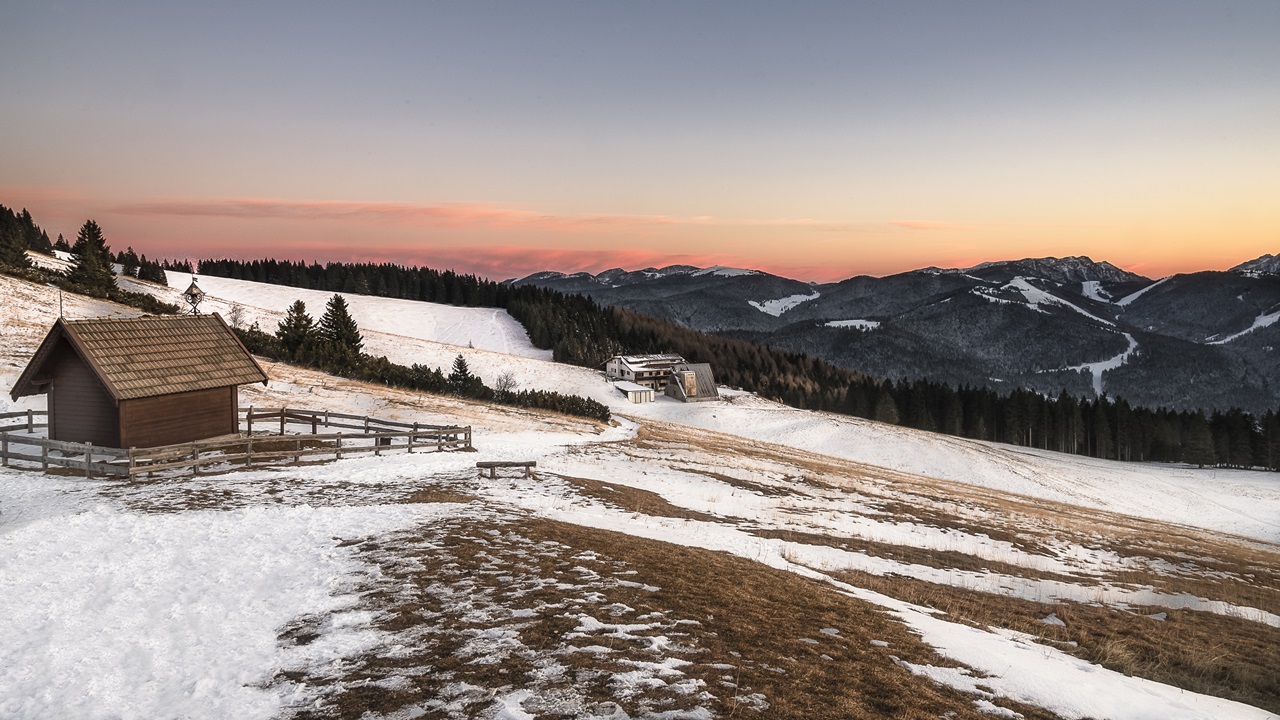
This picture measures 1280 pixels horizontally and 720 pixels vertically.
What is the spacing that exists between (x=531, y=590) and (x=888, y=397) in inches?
4131

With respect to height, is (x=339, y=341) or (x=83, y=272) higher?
(x=83, y=272)

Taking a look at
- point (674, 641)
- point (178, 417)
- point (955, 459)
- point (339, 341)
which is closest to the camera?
point (674, 641)

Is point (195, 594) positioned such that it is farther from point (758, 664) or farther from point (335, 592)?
point (758, 664)

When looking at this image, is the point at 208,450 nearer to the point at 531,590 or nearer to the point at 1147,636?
the point at 531,590

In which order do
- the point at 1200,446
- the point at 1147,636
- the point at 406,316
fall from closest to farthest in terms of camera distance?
the point at 1147,636
the point at 1200,446
the point at 406,316

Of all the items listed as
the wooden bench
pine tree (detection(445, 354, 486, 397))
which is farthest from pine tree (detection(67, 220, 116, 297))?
the wooden bench

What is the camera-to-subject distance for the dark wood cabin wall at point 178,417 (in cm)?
2439

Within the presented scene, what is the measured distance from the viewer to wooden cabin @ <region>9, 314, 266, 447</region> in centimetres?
2427

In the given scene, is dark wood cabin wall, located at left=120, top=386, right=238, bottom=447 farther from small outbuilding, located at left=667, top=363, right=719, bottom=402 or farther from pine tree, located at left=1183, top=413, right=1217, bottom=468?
pine tree, located at left=1183, top=413, right=1217, bottom=468

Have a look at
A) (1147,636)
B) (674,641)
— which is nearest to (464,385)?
(674,641)

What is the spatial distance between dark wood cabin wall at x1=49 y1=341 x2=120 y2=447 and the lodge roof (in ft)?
1.86

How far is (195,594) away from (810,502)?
74.2 ft

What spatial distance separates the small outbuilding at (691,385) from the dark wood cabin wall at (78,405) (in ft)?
215

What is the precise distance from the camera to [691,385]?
86875 millimetres
